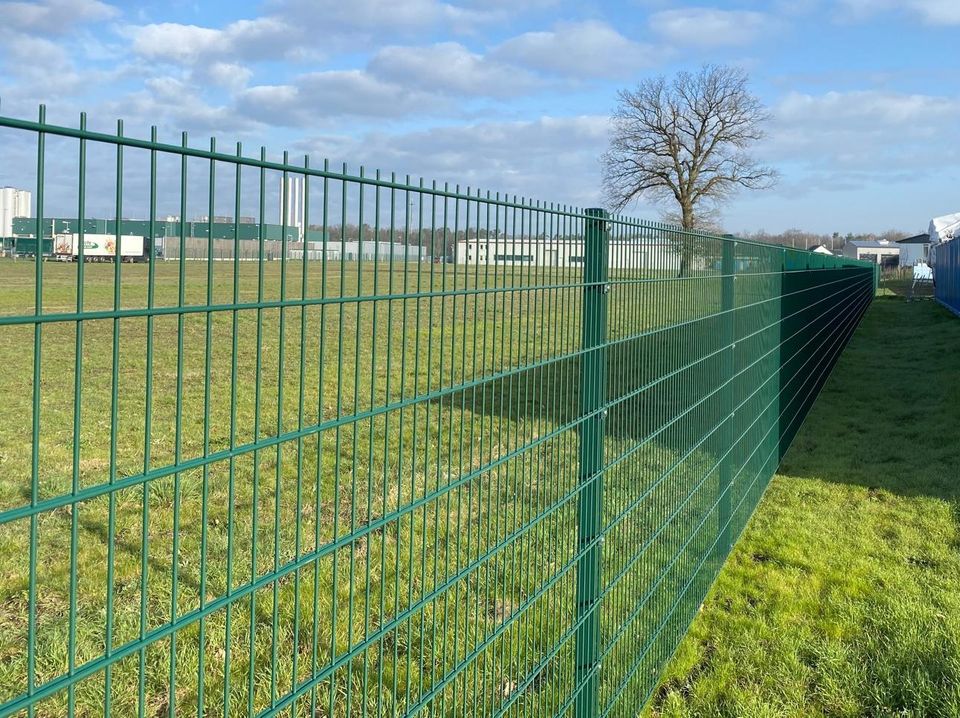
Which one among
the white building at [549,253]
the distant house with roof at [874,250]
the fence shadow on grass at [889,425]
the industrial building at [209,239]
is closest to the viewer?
the industrial building at [209,239]

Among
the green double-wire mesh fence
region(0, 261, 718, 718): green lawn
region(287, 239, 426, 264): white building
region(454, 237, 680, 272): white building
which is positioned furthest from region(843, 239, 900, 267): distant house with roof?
region(287, 239, 426, 264): white building

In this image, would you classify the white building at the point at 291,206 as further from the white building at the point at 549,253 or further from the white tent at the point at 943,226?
the white tent at the point at 943,226

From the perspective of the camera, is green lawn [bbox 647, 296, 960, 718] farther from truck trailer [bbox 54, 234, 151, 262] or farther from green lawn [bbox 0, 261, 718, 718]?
truck trailer [bbox 54, 234, 151, 262]

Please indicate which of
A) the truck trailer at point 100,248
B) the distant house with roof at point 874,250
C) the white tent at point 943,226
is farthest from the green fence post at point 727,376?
the distant house with roof at point 874,250

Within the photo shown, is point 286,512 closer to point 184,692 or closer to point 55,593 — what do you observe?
point 55,593

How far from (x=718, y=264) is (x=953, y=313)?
24533 mm

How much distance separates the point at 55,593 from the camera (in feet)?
15.8

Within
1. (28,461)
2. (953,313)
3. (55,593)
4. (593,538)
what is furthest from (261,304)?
(953,313)

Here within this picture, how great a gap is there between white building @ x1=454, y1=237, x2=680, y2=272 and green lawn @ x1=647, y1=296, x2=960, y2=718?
6.91ft

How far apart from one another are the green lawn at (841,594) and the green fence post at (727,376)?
16.5 inches

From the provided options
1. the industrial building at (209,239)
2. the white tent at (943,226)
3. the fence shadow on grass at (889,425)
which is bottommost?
the fence shadow on grass at (889,425)

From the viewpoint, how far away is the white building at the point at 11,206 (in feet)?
5.36

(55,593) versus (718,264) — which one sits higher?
(718,264)

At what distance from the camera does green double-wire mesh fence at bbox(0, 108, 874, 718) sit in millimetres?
1690
